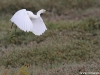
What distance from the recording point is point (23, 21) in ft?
28.6

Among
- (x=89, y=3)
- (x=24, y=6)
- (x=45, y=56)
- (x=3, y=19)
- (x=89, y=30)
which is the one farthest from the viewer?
(x=89, y=3)

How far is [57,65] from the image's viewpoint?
9492 millimetres

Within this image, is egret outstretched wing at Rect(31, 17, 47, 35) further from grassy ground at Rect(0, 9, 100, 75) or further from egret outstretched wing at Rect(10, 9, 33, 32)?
grassy ground at Rect(0, 9, 100, 75)

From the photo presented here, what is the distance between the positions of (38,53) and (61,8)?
21.0 feet

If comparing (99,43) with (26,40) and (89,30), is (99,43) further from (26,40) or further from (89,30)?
(26,40)

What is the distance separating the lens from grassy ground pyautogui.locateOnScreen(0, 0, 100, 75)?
336 inches

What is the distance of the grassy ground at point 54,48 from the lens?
8539 millimetres

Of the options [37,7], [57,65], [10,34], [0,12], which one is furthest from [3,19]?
[57,65]

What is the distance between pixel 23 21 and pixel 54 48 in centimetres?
215

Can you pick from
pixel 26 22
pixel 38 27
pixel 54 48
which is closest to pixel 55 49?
pixel 54 48

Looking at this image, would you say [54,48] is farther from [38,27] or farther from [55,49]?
[38,27]

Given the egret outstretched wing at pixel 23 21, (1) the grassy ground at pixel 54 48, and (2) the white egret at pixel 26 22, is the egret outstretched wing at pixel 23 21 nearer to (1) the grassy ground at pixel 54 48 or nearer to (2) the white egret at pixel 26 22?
(2) the white egret at pixel 26 22

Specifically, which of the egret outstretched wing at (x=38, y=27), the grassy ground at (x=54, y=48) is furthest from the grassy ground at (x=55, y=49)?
the egret outstretched wing at (x=38, y=27)

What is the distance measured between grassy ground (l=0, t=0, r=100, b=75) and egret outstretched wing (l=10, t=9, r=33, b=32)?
35.9 inches
